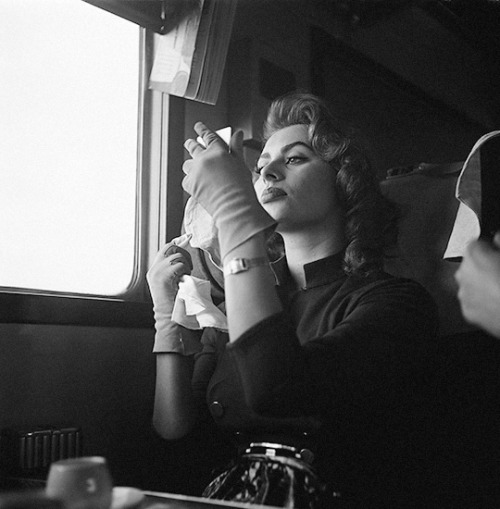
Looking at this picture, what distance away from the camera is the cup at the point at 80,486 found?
2.91 ft

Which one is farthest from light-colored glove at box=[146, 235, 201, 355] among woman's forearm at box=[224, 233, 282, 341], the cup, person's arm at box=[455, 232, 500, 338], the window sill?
person's arm at box=[455, 232, 500, 338]

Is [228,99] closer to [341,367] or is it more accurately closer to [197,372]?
[197,372]

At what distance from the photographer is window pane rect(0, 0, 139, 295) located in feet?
5.07

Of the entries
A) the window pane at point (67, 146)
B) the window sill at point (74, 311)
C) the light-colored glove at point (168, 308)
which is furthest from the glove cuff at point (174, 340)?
the window pane at point (67, 146)

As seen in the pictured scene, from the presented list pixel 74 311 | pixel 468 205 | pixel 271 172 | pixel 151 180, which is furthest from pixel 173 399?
pixel 468 205

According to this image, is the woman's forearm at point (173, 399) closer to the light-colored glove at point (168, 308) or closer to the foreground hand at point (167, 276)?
the light-colored glove at point (168, 308)

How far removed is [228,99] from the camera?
207cm

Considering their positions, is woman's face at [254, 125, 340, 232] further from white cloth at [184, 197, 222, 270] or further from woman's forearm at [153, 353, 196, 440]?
woman's forearm at [153, 353, 196, 440]

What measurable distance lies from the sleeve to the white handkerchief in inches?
10.6

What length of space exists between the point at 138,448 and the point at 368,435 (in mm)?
678

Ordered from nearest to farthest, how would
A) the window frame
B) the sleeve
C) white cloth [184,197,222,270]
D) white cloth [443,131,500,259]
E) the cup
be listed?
the cup, the sleeve, white cloth [443,131,500,259], white cloth [184,197,222,270], the window frame

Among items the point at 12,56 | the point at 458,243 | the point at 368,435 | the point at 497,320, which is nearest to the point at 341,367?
the point at 368,435

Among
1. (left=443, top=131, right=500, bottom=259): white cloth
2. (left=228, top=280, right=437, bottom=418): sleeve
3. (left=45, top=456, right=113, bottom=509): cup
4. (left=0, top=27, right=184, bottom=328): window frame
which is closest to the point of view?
(left=45, top=456, right=113, bottom=509): cup

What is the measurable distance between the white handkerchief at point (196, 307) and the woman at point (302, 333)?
42 mm
